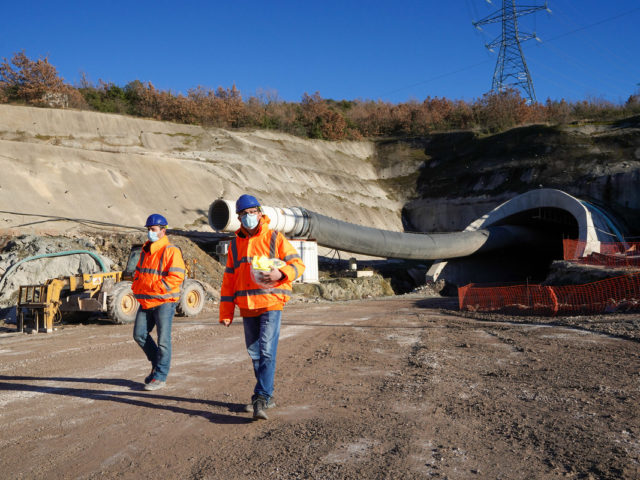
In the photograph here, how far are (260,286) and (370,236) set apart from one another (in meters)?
18.4

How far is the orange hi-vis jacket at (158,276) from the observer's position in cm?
546

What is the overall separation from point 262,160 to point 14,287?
22.8 meters

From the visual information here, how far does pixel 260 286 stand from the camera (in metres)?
4.24

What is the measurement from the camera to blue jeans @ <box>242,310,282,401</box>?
4.32 metres

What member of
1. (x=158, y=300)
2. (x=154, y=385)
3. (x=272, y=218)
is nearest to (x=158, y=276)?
(x=158, y=300)

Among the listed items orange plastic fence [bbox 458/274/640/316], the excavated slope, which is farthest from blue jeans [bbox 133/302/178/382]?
the excavated slope

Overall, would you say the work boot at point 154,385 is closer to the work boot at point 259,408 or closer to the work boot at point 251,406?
the work boot at point 251,406

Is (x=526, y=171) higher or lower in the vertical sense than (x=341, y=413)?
higher

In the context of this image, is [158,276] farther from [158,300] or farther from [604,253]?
[604,253]

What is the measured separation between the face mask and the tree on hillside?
3613 centimetres

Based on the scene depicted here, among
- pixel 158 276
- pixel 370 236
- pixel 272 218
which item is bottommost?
pixel 158 276

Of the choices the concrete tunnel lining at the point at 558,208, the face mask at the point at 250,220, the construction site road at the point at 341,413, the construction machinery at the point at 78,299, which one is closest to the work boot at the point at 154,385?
the construction site road at the point at 341,413

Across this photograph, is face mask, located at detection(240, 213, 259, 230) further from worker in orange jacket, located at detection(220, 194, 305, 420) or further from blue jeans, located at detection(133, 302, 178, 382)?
blue jeans, located at detection(133, 302, 178, 382)

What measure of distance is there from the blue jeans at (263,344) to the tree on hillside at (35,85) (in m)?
36.4
